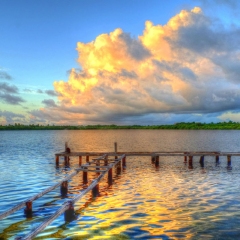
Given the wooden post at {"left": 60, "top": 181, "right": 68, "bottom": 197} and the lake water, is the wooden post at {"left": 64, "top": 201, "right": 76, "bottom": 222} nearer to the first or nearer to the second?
the lake water

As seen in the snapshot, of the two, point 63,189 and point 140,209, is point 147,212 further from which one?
point 63,189

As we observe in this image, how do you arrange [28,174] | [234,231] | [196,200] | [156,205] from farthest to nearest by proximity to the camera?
[28,174] < [196,200] < [156,205] < [234,231]

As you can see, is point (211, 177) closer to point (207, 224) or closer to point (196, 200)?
point (196, 200)

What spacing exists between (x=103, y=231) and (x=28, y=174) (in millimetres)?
17956

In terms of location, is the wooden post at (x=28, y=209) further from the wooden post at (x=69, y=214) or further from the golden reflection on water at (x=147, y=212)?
the wooden post at (x=69, y=214)

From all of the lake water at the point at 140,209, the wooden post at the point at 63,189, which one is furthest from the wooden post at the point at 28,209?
the wooden post at the point at 63,189

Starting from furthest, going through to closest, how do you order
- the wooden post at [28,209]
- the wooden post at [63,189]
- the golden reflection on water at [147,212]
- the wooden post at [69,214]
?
the wooden post at [63,189], the wooden post at [28,209], the wooden post at [69,214], the golden reflection on water at [147,212]

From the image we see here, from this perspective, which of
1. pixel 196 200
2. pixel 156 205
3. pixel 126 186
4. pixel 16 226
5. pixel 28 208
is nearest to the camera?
pixel 16 226

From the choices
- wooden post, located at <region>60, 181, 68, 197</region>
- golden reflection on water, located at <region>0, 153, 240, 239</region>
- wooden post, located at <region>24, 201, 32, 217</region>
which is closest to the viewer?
golden reflection on water, located at <region>0, 153, 240, 239</region>

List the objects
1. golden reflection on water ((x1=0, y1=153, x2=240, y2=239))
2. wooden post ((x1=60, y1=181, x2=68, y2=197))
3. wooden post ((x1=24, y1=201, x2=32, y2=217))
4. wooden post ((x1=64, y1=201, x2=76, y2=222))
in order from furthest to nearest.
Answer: wooden post ((x1=60, y1=181, x2=68, y2=197)) → wooden post ((x1=24, y1=201, x2=32, y2=217)) → wooden post ((x1=64, y1=201, x2=76, y2=222)) → golden reflection on water ((x1=0, y1=153, x2=240, y2=239))

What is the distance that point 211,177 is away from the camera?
25391 millimetres

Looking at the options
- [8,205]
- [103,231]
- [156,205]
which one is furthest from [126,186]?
[103,231]

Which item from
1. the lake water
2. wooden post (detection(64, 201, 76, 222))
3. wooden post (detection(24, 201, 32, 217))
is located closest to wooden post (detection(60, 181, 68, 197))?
the lake water

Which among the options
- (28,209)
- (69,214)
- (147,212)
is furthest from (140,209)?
(28,209)
